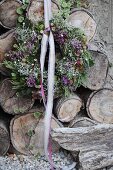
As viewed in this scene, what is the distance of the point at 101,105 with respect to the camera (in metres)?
3.12

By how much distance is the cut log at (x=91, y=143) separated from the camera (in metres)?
3.11

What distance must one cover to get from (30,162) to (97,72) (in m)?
0.89

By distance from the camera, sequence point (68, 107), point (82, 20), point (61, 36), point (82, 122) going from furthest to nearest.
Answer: point (82, 122) < point (68, 107) < point (82, 20) < point (61, 36)

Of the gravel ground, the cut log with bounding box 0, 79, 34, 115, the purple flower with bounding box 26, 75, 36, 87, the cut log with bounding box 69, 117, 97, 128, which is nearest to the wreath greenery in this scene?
the purple flower with bounding box 26, 75, 36, 87

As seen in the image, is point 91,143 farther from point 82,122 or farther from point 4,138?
point 4,138

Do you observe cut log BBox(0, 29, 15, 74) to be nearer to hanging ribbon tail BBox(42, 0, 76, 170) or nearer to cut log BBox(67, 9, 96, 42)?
hanging ribbon tail BBox(42, 0, 76, 170)

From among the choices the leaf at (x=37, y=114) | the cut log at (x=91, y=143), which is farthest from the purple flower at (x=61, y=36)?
the cut log at (x=91, y=143)

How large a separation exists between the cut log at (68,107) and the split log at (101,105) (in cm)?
9

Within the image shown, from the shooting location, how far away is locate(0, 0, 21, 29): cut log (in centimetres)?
282

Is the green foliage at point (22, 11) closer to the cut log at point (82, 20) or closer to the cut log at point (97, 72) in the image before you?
the cut log at point (82, 20)

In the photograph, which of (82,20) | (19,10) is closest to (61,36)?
(82,20)

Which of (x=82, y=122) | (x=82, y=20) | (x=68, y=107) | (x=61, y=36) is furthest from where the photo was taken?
(x=82, y=122)

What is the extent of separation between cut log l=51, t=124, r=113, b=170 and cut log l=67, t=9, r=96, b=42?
0.72m

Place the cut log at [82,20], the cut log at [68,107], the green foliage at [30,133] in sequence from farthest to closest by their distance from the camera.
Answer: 1. the green foliage at [30,133]
2. the cut log at [68,107]
3. the cut log at [82,20]
